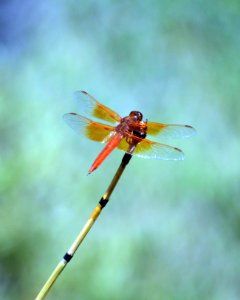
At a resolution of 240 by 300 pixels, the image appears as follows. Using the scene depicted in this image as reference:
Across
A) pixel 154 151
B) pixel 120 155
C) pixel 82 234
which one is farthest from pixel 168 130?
pixel 120 155

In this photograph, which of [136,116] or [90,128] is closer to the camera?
[136,116]

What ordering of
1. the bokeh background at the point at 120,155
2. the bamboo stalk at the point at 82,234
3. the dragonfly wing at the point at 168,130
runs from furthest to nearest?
the bokeh background at the point at 120,155 < the dragonfly wing at the point at 168,130 < the bamboo stalk at the point at 82,234

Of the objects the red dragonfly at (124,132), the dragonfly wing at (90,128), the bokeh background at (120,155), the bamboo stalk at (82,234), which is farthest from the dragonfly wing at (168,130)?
the bokeh background at (120,155)

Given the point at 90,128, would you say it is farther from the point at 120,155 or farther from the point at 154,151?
the point at 120,155

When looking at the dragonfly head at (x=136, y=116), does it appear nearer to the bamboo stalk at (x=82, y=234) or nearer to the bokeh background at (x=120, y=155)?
the bamboo stalk at (x=82, y=234)

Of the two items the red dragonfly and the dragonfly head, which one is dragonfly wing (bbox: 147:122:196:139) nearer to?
the red dragonfly

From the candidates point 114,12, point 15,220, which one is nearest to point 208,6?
point 114,12
